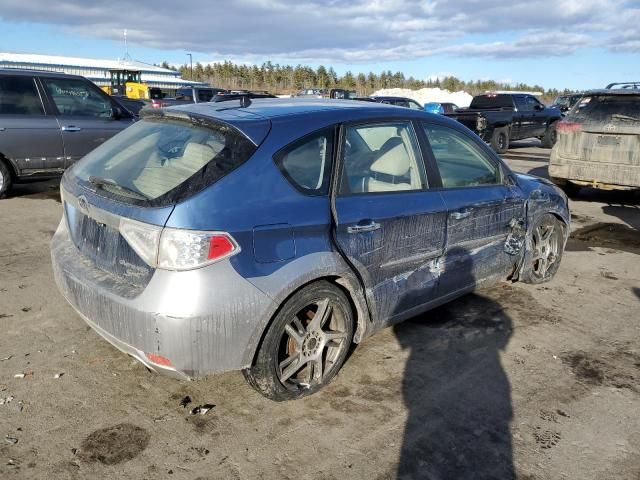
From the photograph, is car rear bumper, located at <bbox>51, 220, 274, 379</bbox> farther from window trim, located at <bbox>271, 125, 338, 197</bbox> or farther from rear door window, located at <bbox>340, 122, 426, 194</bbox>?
rear door window, located at <bbox>340, 122, 426, 194</bbox>

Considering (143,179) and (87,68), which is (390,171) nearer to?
(143,179)

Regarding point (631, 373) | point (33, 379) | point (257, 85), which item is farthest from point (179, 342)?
point (257, 85)

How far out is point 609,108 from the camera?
28.6 feet

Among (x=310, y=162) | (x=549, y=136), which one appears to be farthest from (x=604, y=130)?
(x=549, y=136)

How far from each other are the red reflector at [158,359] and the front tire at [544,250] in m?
3.33

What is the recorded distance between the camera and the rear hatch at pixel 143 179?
2.77 meters

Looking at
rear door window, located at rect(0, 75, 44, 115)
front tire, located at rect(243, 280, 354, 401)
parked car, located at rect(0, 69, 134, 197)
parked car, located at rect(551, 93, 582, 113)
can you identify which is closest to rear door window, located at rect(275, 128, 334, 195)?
front tire, located at rect(243, 280, 354, 401)

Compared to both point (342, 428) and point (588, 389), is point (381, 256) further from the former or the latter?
point (588, 389)

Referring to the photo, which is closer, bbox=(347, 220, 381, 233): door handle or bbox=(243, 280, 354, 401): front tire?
bbox=(243, 280, 354, 401): front tire

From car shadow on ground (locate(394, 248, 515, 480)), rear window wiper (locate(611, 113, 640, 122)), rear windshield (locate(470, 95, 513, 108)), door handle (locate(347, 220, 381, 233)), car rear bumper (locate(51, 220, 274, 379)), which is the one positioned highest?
rear windshield (locate(470, 95, 513, 108))

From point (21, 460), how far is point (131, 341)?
2.41 ft

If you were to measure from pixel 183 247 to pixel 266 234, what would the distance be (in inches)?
16.7

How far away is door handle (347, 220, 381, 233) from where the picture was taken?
3.23 m

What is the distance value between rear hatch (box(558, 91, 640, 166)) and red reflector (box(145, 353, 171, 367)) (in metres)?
7.99
